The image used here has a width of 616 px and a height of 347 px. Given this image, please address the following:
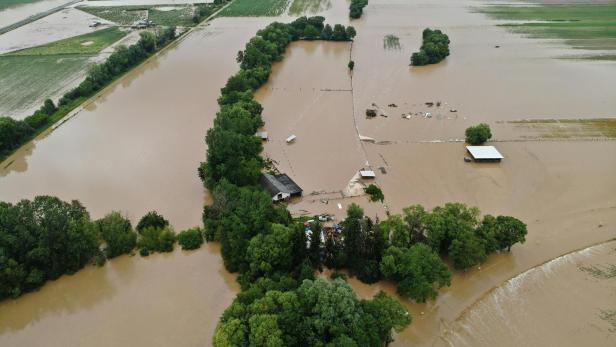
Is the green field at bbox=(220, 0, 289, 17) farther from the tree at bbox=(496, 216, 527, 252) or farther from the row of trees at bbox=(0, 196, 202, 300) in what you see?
the tree at bbox=(496, 216, 527, 252)

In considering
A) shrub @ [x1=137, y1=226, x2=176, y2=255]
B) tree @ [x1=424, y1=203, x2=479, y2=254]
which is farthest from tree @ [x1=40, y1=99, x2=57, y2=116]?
tree @ [x1=424, y1=203, x2=479, y2=254]

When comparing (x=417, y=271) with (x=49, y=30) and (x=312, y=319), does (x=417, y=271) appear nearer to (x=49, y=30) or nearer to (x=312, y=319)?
(x=312, y=319)

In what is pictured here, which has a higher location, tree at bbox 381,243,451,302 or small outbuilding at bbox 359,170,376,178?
tree at bbox 381,243,451,302

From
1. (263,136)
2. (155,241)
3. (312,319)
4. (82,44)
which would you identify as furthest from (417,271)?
(82,44)

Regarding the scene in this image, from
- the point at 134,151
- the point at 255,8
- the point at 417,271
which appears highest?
the point at 255,8

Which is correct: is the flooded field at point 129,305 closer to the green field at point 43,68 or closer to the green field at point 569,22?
the green field at point 43,68

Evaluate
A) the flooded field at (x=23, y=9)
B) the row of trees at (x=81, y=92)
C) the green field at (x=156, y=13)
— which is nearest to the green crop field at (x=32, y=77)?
the row of trees at (x=81, y=92)
